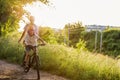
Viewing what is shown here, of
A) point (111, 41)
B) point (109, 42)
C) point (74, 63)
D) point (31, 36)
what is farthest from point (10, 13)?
point (31, 36)

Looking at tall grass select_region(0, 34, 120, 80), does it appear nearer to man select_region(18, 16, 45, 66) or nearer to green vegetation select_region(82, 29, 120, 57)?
man select_region(18, 16, 45, 66)

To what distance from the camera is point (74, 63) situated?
14.1m

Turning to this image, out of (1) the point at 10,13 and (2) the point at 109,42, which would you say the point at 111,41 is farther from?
(1) the point at 10,13

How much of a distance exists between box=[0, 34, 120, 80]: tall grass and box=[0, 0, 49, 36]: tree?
Result: 22.6ft

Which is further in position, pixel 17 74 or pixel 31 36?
pixel 17 74

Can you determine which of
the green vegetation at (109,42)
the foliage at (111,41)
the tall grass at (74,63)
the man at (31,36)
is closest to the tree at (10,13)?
the tall grass at (74,63)

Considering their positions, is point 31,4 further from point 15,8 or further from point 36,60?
point 36,60

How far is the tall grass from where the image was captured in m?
12.8

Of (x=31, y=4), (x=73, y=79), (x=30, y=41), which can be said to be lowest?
(x=73, y=79)

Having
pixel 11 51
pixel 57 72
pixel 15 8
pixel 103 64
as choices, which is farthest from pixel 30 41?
pixel 15 8

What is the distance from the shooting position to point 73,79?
43.8 feet

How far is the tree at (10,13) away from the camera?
79.8 feet

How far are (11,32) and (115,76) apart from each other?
44.6ft

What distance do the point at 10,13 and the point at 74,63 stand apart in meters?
12.9
